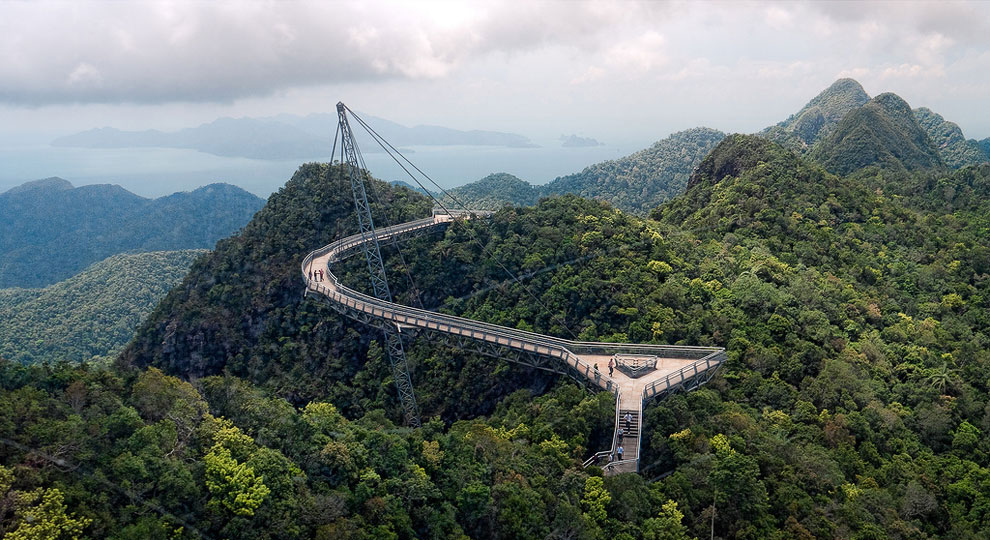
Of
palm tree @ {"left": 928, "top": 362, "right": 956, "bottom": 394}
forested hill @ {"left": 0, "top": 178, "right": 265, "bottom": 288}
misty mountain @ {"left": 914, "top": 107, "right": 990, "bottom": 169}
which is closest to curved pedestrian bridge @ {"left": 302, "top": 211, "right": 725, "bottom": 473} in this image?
palm tree @ {"left": 928, "top": 362, "right": 956, "bottom": 394}

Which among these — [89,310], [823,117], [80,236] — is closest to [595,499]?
[89,310]

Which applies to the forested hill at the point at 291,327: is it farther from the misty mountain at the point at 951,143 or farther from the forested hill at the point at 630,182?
the misty mountain at the point at 951,143

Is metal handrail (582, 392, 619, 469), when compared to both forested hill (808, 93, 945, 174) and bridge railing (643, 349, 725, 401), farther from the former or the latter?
forested hill (808, 93, 945, 174)

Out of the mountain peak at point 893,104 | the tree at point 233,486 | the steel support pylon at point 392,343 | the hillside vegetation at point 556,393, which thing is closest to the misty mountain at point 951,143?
the mountain peak at point 893,104

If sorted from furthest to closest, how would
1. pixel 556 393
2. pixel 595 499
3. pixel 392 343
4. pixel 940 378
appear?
pixel 392 343
pixel 940 378
pixel 556 393
pixel 595 499

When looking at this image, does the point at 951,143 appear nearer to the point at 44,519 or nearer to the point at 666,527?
the point at 666,527

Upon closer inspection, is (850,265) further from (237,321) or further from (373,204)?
(237,321)
